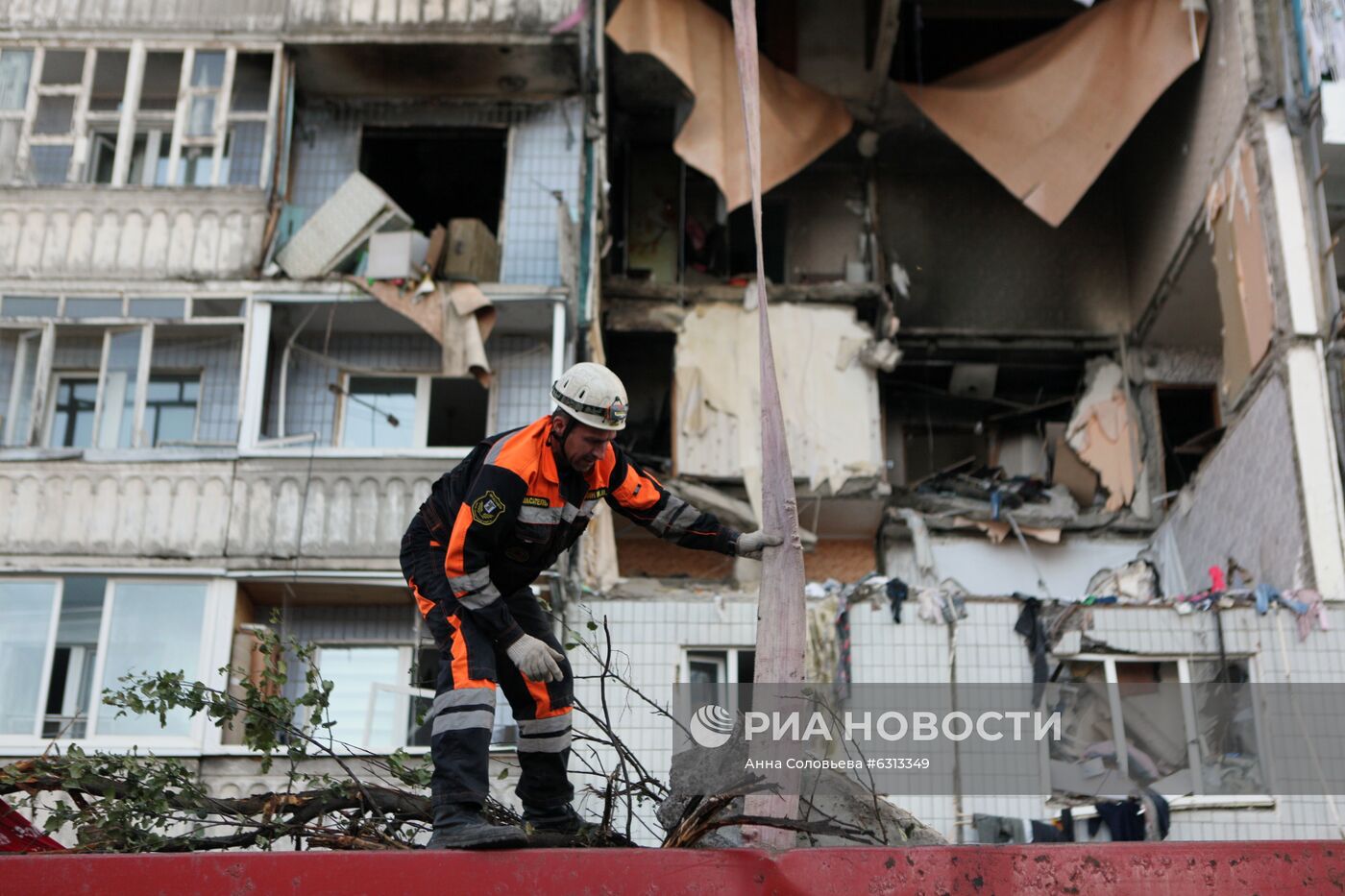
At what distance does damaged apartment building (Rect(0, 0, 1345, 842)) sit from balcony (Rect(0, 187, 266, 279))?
58mm

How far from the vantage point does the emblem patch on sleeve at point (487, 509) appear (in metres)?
5.91

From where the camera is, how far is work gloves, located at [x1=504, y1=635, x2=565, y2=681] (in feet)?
19.5

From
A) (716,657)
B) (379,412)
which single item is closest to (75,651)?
(379,412)

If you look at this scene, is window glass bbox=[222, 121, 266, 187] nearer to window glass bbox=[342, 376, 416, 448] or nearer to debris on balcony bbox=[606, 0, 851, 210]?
window glass bbox=[342, 376, 416, 448]

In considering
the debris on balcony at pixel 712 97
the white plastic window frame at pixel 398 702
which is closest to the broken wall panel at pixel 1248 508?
the debris on balcony at pixel 712 97

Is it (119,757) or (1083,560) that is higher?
(1083,560)

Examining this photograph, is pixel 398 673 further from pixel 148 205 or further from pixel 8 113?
pixel 8 113

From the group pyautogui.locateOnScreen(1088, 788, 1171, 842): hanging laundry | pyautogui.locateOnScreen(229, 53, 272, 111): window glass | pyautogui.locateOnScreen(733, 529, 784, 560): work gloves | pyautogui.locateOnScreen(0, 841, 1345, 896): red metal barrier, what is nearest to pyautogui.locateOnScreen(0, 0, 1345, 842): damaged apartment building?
pyautogui.locateOnScreen(229, 53, 272, 111): window glass

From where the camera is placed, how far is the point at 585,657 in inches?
604

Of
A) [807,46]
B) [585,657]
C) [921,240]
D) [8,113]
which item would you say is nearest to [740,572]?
[585,657]

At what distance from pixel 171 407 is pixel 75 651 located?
311cm

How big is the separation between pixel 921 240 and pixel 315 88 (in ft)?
28.1

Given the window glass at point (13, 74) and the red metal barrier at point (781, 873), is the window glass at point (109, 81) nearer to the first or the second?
the window glass at point (13, 74)

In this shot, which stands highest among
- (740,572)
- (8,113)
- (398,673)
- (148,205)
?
(8,113)
